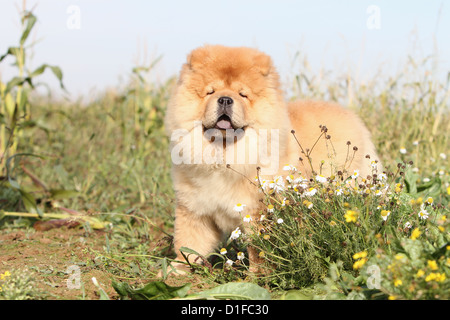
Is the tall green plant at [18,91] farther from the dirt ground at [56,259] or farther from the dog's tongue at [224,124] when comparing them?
the dog's tongue at [224,124]

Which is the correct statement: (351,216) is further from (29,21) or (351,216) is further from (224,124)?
(29,21)

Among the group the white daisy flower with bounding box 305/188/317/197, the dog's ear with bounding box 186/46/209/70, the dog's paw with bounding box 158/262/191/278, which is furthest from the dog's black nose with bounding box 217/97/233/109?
the dog's paw with bounding box 158/262/191/278

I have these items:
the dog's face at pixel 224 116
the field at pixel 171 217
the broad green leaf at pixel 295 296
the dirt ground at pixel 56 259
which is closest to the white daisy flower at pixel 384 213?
the field at pixel 171 217

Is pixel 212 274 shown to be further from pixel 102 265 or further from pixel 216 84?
pixel 216 84

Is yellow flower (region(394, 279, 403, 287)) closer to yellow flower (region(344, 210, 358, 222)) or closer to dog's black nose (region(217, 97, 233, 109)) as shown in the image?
yellow flower (region(344, 210, 358, 222))

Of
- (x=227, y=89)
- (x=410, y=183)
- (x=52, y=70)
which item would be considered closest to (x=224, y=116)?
(x=227, y=89)

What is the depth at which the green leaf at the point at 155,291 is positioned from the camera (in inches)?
95.2

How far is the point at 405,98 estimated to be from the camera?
19.9 ft

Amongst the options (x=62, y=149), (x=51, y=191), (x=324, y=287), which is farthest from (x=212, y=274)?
(x=62, y=149)

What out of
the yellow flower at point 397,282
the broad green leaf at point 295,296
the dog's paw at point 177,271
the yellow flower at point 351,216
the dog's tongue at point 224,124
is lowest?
the dog's paw at point 177,271

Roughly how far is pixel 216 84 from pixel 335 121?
3.65 ft

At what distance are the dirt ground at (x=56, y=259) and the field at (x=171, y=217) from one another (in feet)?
0.04

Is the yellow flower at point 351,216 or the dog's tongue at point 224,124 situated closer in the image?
the yellow flower at point 351,216

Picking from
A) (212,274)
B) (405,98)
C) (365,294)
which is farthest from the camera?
(405,98)
